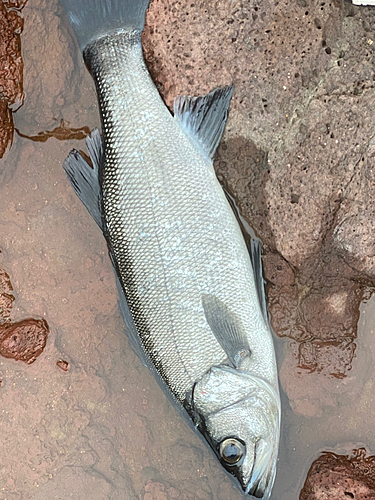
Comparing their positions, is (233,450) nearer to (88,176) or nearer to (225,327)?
(225,327)

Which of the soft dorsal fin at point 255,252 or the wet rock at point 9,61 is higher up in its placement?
the wet rock at point 9,61

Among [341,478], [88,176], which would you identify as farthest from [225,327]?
[341,478]

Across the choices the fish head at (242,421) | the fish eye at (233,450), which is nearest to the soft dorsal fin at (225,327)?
the fish head at (242,421)

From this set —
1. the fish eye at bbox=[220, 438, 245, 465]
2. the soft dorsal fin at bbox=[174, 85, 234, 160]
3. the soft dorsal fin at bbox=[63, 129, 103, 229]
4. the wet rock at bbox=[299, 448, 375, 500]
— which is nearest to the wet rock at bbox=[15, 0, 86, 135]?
the soft dorsal fin at bbox=[63, 129, 103, 229]

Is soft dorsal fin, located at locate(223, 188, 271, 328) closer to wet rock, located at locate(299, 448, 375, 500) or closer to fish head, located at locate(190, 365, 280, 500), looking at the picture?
fish head, located at locate(190, 365, 280, 500)

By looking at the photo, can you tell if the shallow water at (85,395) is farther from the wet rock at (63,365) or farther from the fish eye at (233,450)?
the fish eye at (233,450)

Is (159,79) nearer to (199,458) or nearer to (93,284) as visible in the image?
(93,284)

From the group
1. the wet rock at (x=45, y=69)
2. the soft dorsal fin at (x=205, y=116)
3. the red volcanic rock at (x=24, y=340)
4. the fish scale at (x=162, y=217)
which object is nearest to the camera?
the fish scale at (x=162, y=217)

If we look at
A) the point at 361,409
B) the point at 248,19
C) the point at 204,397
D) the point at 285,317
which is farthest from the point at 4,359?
the point at 248,19
